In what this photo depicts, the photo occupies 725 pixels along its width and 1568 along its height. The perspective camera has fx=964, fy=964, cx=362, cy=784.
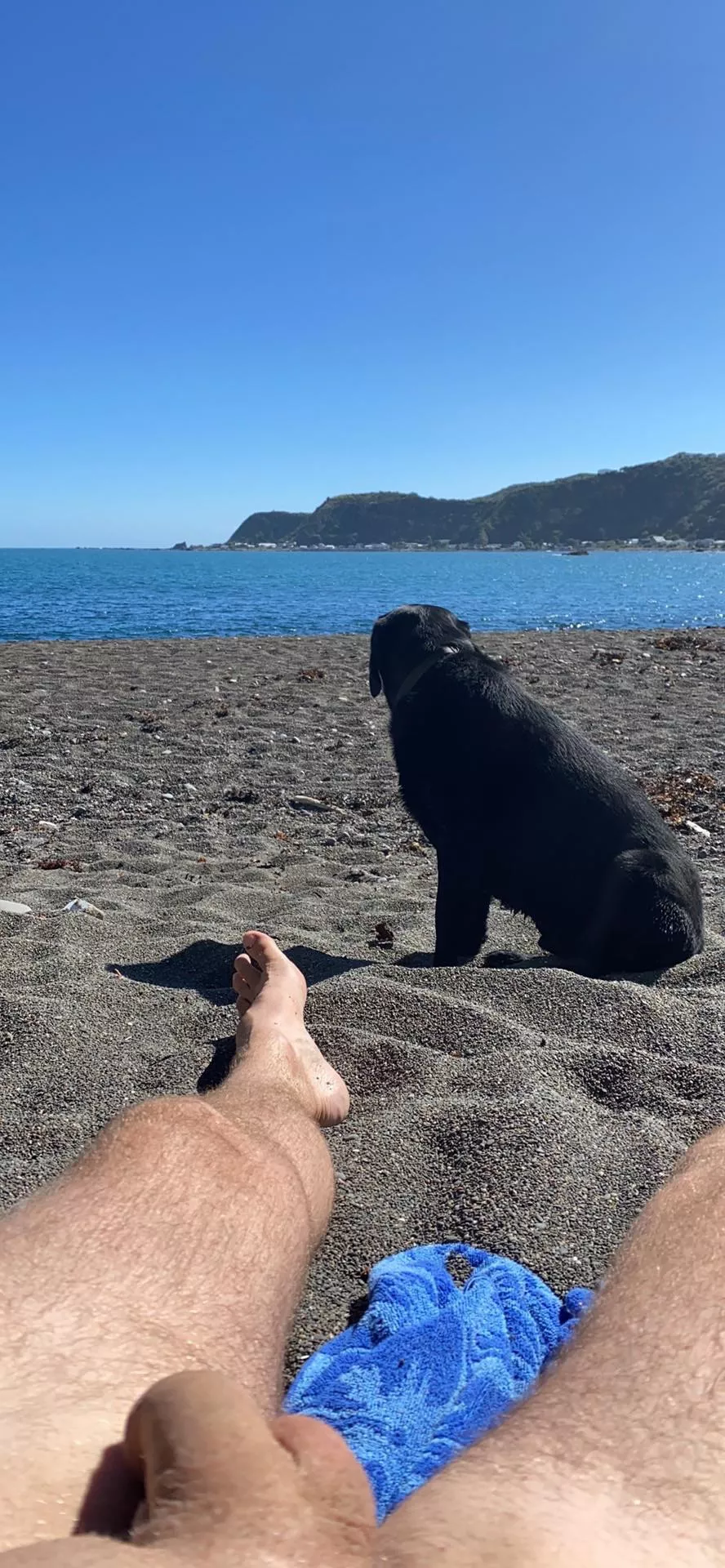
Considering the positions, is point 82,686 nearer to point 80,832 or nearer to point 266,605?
point 80,832

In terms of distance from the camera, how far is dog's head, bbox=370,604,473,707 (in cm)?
482

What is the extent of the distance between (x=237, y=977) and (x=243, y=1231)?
1576mm

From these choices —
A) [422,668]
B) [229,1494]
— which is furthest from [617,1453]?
[422,668]

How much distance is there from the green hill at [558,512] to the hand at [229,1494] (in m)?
142

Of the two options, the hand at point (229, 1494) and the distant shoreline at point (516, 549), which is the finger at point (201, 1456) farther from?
the distant shoreline at point (516, 549)

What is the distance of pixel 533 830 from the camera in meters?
4.27

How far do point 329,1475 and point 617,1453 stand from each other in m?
0.31

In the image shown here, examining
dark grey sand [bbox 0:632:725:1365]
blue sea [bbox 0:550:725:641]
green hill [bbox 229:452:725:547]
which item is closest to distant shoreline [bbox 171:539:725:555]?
green hill [bbox 229:452:725:547]

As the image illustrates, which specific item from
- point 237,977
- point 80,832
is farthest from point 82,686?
point 237,977

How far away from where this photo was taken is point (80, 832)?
607 cm

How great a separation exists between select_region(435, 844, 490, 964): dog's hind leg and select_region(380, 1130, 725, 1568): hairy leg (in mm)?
2728

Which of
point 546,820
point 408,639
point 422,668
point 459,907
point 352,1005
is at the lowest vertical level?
point 352,1005

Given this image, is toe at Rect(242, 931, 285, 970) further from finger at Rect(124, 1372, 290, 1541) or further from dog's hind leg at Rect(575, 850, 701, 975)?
finger at Rect(124, 1372, 290, 1541)

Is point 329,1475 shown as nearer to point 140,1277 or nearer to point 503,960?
point 140,1277
